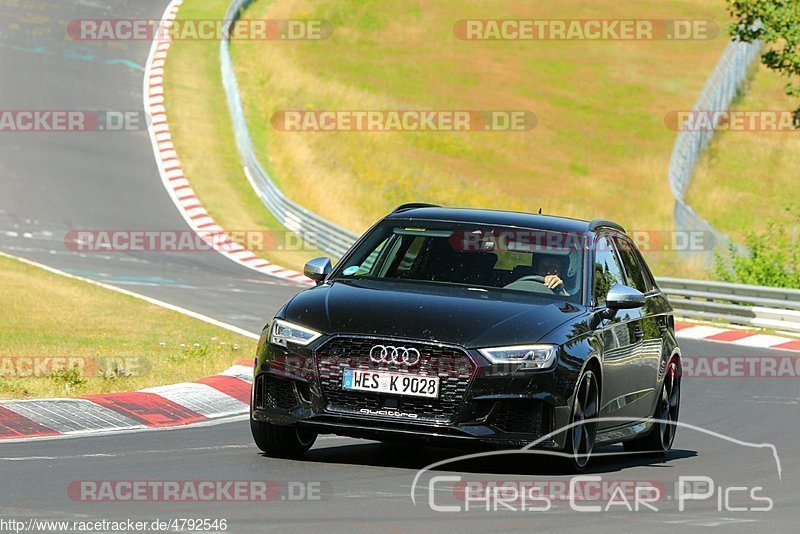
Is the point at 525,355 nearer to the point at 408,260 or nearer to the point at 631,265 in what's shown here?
the point at 408,260

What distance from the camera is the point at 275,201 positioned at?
35375 mm

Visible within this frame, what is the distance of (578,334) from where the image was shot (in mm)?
9430

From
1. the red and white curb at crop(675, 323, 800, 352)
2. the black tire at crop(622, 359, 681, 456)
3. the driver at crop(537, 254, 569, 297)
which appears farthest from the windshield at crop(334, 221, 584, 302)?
the red and white curb at crop(675, 323, 800, 352)

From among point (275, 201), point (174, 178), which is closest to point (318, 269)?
point (275, 201)

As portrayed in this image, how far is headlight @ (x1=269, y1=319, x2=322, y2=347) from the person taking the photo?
9.12 metres

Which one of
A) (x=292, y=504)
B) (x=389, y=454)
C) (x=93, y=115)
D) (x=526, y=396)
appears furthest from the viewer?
(x=93, y=115)

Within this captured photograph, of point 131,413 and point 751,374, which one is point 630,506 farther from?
point 751,374

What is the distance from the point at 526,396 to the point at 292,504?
1802 mm

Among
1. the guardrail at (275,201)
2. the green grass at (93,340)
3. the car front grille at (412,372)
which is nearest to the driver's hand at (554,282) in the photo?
the car front grille at (412,372)

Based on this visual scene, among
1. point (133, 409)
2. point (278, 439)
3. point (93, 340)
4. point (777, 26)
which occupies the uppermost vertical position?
point (777, 26)

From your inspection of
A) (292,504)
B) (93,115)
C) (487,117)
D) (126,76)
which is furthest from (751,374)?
(487,117)

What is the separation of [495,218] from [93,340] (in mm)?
7621

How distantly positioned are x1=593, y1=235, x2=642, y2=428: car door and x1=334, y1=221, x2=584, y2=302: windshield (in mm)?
261

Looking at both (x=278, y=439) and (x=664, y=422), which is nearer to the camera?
(x=278, y=439)
